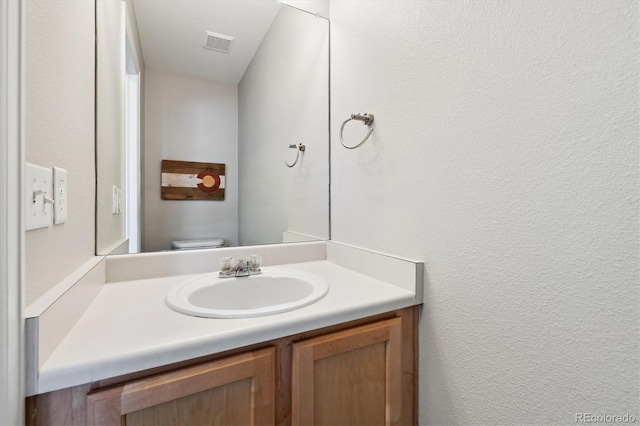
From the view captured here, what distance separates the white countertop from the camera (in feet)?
1.67

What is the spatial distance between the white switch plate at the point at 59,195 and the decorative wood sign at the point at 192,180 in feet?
1.80

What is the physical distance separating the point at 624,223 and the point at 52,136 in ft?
3.56

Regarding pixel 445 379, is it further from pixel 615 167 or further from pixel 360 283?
pixel 615 167

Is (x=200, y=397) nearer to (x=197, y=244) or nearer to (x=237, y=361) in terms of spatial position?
(x=237, y=361)

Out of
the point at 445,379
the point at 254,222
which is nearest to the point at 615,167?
the point at 445,379

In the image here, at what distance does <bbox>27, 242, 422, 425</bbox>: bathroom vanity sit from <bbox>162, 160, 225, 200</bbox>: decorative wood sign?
13.7 inches

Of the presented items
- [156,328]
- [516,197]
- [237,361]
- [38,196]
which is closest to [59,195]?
[38,196]

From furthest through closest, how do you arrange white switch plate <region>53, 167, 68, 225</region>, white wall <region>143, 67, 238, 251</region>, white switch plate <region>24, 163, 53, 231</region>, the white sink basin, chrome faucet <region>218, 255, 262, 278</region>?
white wall <region>143, 67, 238, 251</region>, chrome faucet <region>218, 255, 262, 278</region>, the white sink basin, white switch plate <region>53, 167, 68, 225</region>, white switch plate <region>24, 163, 53, 231</region>

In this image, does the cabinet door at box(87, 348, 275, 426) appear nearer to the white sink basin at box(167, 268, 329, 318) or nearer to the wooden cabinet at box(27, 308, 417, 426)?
the wooden cabinet at box(27, 308, 417, 426)

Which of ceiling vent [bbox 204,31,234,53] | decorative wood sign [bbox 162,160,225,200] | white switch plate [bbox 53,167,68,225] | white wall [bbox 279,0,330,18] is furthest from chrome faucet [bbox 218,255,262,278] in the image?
white wall [bbox 279,0,330,18]

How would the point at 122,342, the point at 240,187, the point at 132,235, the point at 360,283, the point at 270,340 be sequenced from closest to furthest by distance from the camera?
the point at 122,342
the point at 270,340
the point at 360,283
the point at 132,235
the point at 240,187

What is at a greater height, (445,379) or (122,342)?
(122,342)

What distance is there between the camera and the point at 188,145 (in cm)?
121

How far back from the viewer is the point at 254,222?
1.34 metres
